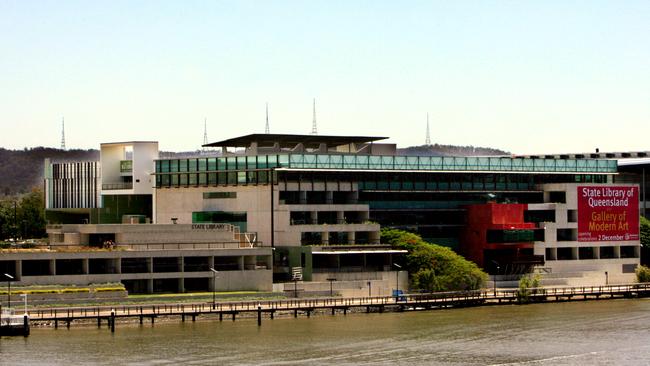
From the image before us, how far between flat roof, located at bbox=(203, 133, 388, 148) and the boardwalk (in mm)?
25607

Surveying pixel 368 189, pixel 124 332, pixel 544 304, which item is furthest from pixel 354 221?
pixel 124 332

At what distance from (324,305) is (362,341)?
24.3 m

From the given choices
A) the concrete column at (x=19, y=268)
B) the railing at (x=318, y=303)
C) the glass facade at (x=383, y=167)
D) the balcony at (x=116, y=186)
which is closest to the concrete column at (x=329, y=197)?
the glass facade at (x=383, y=167)

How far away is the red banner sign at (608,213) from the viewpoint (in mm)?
179375

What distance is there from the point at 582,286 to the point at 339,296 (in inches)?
1402

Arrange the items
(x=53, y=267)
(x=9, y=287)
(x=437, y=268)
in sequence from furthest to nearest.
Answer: (x=437, y=268) → (x=53, y=267) → (x=9, y=287)

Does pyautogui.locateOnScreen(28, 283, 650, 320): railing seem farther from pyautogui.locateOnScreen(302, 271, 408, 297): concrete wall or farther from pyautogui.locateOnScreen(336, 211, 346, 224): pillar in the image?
pyautogui.locateOnScreen(336, 211, 346, 224): pillar

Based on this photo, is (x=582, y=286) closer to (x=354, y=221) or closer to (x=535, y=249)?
(x=535, y=249)

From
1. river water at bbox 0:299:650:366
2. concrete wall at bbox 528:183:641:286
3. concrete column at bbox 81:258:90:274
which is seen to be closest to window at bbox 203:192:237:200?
concrete column at bbox 81:258:90:274

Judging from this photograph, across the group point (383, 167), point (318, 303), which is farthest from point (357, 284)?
point (383, 167)

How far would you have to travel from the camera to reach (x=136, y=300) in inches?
5507

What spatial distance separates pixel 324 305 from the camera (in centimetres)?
14462

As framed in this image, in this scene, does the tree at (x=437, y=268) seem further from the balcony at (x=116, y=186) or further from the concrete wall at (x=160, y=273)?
the balcony at (x=116, y=186)

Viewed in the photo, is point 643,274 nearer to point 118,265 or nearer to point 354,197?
point 354,197
